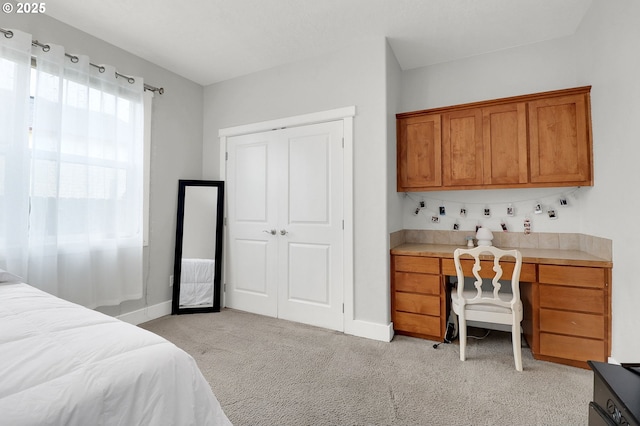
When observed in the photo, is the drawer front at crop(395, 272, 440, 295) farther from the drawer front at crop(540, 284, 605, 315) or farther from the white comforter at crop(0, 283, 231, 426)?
the white comforter at crop(0, 283, 231, 426)

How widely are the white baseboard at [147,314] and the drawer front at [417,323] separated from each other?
98.0 inches

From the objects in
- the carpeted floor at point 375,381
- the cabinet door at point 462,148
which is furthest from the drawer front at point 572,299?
the cabinet door at point 462,148

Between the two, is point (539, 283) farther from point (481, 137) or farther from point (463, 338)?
point (481, 137)

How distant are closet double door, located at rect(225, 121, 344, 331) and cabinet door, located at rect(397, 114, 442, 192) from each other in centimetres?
65

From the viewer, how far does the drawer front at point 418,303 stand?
8.84 ft

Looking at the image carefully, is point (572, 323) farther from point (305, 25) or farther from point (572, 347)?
point (305, 25)

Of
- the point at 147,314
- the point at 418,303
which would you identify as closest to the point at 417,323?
the point at 418,303

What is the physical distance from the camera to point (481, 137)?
9.29 feet

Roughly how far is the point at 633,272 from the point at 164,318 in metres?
3.99

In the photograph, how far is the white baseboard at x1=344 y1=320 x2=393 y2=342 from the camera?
275 centimetres

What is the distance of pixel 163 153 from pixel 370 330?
2.86 meters

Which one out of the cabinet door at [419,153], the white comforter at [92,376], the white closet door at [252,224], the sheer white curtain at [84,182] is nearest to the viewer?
the white comforter at [92,376]

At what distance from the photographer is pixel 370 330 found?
2.82 meters

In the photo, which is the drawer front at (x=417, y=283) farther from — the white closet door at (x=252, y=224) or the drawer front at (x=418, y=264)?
the white closet door at (x=252, y=224)
